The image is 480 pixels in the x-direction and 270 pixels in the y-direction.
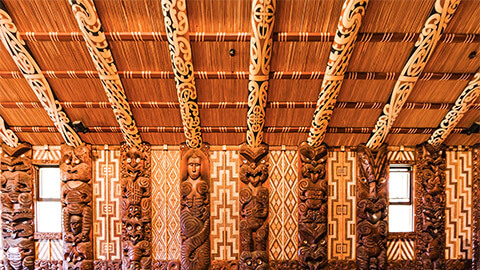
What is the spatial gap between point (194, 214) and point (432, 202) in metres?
4.29

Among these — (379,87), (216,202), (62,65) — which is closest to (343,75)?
(379,87)

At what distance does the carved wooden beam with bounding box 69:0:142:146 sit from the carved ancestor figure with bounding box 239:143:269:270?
1973 mm

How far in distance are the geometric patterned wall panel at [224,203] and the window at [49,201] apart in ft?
9.81

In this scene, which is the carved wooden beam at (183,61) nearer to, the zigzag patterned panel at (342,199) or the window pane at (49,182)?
the zigzag patterned panel at (342,199)

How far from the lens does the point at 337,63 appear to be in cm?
364

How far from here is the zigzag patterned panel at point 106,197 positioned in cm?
508

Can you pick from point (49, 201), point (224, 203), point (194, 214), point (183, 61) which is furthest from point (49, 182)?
point (183, 61)

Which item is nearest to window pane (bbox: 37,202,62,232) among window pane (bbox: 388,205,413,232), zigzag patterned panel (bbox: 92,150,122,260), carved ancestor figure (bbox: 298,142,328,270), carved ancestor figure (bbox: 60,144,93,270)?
carved ancestor figure (bbox: 60,144,93,270)

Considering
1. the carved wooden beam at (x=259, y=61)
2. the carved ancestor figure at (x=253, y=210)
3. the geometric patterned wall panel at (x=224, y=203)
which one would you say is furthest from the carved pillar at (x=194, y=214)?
the carved wooden beam at (x=259, y=61)

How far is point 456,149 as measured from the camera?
5.15 meters

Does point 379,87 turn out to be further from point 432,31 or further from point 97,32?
point 97,32

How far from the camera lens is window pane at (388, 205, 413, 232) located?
532 cm

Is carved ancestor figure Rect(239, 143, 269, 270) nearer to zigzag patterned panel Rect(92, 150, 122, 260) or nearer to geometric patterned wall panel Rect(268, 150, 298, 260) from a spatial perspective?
geometric patterned wall panel Rect(268, 150, 298, 260)

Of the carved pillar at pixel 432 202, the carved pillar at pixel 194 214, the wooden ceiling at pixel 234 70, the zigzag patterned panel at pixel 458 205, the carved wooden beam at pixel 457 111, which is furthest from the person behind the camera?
the zigzag patterned panel at pixel 458 205
